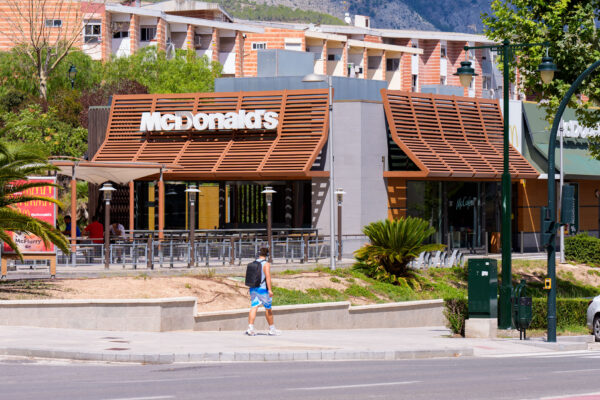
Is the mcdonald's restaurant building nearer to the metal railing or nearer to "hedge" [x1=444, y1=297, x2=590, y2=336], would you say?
the metal railing

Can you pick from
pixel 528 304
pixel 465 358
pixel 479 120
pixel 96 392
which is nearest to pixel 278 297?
pixel 528 304

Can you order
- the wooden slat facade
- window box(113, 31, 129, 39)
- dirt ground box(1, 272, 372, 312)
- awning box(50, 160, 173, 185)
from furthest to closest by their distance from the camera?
1. window box(113, 31, 129, 39)
2. the wooden slat facade
3. awning box(50, 160, 173, 185)
4. dirt ground box(1, 272, 372, 312)

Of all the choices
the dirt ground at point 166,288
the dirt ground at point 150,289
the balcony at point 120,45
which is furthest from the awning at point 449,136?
the balcony at point 120,45

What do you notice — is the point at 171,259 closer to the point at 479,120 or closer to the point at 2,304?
the point at 2,304

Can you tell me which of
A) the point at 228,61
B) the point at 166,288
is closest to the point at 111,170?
the point at 166,288

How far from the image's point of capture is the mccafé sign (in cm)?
4444

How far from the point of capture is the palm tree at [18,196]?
Answer: 82.9 feet

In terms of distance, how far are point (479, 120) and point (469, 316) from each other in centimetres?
2519

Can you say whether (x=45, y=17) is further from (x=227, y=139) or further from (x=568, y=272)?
(x=568, y=272)

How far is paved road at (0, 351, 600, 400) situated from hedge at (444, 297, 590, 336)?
19.3 feet

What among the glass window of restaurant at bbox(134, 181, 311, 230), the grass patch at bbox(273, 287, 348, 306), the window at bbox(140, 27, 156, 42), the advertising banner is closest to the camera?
the advertising banner

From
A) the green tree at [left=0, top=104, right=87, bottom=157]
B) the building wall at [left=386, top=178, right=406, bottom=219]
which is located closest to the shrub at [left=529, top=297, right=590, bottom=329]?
the building wall at [left=386, top=178, right=406, bottom=219]

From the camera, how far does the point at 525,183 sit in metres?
50.8

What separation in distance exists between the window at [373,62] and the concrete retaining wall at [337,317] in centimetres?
8014
